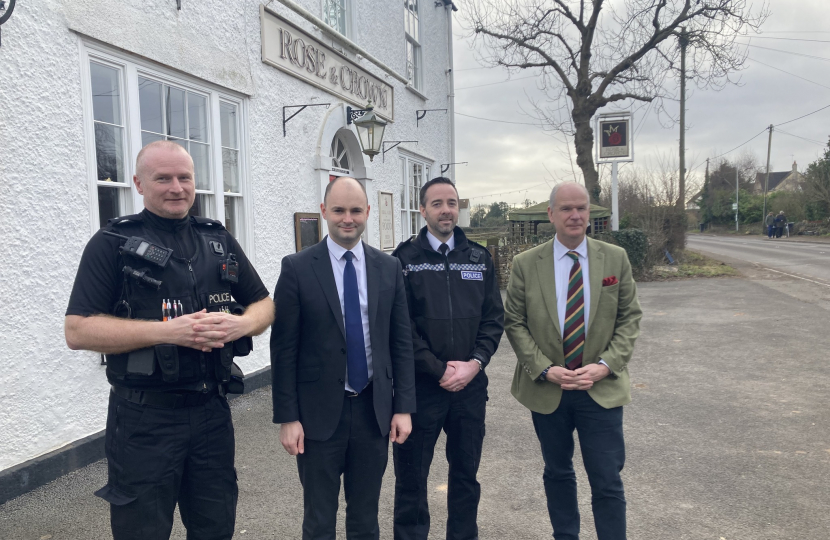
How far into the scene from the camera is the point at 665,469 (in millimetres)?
3857

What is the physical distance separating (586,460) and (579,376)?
17.2 inches

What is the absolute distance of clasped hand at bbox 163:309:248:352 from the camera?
6.74 feet

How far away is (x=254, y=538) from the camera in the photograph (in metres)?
3.11

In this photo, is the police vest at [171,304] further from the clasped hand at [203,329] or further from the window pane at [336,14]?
the window pane at [336,14]

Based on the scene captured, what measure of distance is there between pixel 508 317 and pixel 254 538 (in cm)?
186

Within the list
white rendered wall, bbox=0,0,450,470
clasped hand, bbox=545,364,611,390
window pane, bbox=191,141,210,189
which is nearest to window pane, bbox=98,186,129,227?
white rendered wall, bbox=0,0,450,470

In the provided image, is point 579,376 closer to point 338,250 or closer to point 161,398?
point 338,250

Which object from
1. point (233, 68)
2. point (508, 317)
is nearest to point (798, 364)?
point (508, 317)

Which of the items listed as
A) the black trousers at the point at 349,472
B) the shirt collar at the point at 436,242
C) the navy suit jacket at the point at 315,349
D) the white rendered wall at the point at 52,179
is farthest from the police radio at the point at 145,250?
the white rendered wall at the point at 52,179

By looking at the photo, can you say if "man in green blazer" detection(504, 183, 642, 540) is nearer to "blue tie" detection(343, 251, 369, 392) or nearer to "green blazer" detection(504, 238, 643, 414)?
"green blazer" detection(504, 238, 643, 414)

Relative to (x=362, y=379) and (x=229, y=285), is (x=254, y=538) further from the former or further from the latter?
(x=229, y=285)

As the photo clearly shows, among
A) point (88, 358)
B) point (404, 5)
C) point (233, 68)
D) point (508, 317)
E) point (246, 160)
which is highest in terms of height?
point (404, 5)

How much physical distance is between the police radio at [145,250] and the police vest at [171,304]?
1.6 inches

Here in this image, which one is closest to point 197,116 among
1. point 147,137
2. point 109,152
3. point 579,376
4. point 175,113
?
point 175,113
